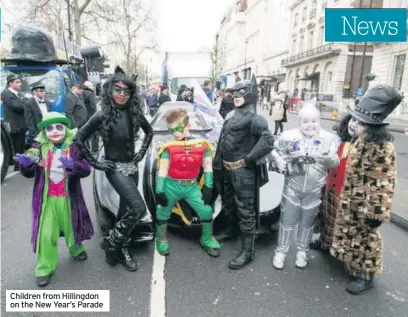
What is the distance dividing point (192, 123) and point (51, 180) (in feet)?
8.68

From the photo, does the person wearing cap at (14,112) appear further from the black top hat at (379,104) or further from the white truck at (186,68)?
the white truck at (186,68)

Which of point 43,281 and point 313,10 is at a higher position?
point 313,10

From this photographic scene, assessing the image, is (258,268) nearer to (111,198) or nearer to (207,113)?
(111,198)

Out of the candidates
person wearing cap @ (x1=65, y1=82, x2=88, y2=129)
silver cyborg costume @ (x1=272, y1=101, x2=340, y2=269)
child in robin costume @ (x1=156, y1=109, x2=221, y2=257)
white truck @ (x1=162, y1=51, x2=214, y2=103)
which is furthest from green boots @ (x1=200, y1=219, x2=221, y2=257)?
white truck @ (x1=162, y1=51, x2=214, y2=103)

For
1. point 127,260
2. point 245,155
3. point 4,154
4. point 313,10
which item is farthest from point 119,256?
point 313,10

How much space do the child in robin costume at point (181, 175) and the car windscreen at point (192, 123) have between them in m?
1.83

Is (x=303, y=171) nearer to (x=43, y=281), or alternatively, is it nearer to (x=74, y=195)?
(x=74, y=195)

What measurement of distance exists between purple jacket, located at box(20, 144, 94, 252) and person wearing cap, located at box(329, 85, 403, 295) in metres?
2.29

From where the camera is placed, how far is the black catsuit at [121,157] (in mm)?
→ 2857

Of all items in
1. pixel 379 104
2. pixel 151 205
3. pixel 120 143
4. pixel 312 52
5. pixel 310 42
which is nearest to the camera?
pixel 379 104

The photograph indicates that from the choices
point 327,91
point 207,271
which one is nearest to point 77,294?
point 207,271

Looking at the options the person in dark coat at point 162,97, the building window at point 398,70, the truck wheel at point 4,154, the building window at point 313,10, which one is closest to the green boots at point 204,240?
the truck wheel at point 4,154

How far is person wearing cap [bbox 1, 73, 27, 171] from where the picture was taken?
602 cm

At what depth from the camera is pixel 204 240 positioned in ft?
11.3
